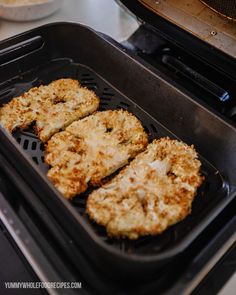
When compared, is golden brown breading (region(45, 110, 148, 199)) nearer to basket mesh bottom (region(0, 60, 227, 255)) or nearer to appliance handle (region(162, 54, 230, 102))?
basket mesh bottom (region(0, 60, 227, 255))

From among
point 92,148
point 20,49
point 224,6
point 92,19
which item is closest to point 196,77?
point 224,6

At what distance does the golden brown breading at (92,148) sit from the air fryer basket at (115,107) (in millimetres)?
50

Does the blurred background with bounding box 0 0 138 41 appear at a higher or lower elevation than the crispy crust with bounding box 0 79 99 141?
higher

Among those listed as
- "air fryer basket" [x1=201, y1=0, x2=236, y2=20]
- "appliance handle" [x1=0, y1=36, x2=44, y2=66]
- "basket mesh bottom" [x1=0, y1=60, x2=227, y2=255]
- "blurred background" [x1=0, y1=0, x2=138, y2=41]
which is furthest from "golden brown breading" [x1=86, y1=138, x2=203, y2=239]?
"blurred background" [x1=0, y1=0, x2=138, y2=41]

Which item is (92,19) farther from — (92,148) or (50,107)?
(92,148)

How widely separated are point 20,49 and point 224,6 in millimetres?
729

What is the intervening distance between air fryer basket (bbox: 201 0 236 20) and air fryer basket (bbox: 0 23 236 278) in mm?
295

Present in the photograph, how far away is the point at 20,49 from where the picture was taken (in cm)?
128

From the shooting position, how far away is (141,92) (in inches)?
48.0

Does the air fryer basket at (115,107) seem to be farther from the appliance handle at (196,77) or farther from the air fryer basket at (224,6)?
the air fryer basket at (224,6)

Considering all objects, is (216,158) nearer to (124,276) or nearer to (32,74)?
(124,276)

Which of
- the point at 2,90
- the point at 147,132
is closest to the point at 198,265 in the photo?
the point at 147,132

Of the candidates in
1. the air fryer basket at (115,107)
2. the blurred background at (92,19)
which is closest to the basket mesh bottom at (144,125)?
the air fryer basket at (115,107)

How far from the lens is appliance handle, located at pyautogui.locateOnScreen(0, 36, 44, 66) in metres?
1.25
